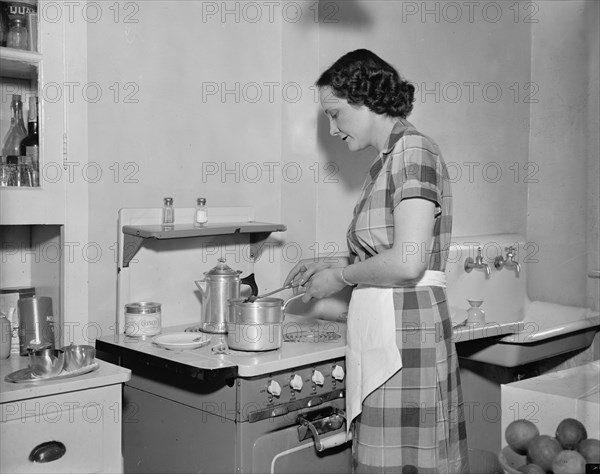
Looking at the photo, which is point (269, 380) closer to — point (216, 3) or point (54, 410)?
point (54, 410)

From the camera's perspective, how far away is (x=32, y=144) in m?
2.05

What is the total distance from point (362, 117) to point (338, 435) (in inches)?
34.7

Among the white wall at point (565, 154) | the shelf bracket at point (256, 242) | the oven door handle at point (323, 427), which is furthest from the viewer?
the white wall at point (565, 154)

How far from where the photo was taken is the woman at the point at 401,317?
180cm

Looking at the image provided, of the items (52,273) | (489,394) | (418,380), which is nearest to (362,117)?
(418,380)

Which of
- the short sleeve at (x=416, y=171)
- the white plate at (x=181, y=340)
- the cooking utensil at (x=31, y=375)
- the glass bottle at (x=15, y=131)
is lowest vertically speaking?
the cooking utensil at (x=31, y=375)

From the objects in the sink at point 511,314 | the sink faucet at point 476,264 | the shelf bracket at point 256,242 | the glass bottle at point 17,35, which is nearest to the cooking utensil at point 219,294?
the shelf bracket at point 256,242

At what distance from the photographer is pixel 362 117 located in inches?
78.6

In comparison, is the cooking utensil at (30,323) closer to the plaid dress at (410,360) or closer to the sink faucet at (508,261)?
the plaid dress at (410,360)

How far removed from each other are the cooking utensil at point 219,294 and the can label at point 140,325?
0.19 metres

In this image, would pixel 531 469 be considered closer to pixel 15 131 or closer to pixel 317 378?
pixel 317 378

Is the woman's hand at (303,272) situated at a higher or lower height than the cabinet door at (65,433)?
higher

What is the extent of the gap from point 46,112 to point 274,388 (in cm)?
97

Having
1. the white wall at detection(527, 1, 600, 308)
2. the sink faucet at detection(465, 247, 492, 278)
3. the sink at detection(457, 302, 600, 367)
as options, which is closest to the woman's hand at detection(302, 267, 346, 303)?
the sink at detection(457, 302, 600, 367)
